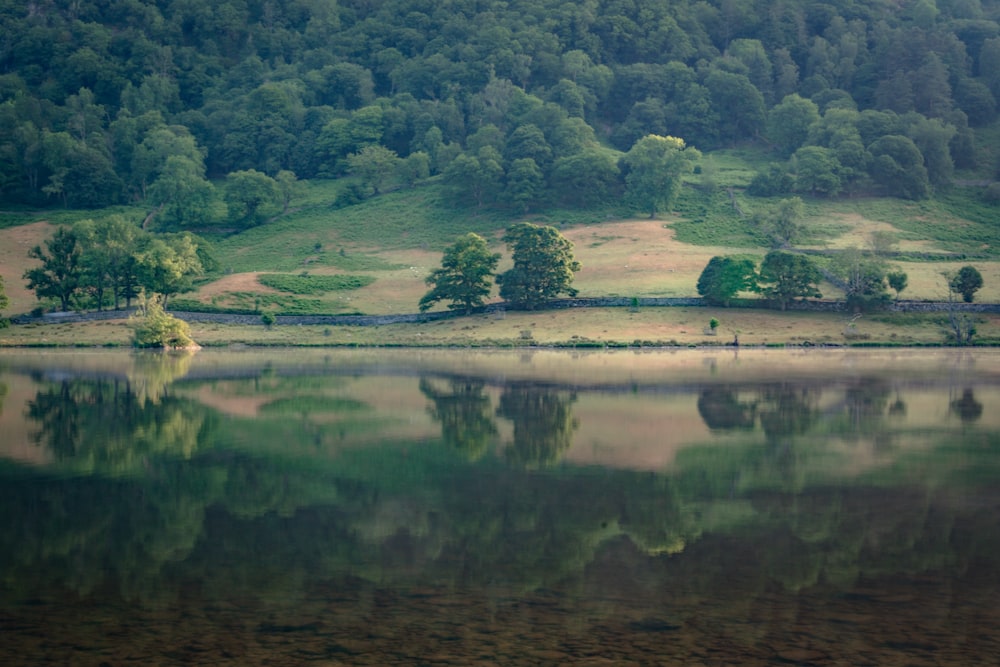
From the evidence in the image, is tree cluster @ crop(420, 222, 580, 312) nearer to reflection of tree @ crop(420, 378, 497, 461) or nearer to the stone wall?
the stone wall

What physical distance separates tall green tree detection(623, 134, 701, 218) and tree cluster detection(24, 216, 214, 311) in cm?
5566

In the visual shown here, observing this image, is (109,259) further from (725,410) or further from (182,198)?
(725,410)

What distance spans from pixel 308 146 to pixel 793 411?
13317cm

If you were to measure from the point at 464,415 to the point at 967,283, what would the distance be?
60.4m

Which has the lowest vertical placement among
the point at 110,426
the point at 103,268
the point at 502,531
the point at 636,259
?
the point at 502,531

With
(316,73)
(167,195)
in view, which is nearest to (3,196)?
(167,195)

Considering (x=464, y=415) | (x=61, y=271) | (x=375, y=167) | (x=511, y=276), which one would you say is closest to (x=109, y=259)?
(x=61, y=271)

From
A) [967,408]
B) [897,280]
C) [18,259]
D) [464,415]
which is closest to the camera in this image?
[464,415]

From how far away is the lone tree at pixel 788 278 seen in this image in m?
83.4

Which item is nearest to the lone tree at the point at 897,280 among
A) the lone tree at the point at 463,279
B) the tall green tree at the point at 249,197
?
the lone tree at the point at 463,279

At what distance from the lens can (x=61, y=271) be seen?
89.1 meters

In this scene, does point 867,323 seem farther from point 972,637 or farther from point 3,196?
point 3,196

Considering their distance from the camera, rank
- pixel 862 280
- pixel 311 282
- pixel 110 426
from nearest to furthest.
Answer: pixel 110 426 → pixel 862 280 → pixel 311 282

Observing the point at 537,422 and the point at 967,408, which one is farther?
the point at 967,408
